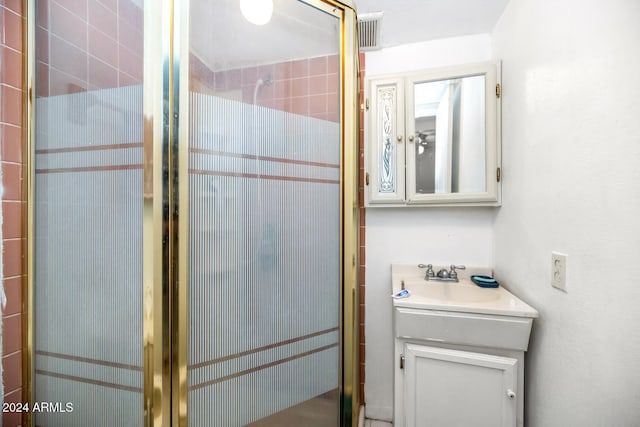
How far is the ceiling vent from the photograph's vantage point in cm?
127

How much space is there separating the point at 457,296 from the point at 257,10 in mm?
1445

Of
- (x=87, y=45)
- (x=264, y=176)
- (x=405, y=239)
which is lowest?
(x=405, y=239)

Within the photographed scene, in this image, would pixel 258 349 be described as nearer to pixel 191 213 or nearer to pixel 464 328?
pixel 191 213

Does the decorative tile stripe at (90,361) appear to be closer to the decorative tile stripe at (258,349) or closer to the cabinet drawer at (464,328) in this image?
the decorative tile stripe at (258,349)

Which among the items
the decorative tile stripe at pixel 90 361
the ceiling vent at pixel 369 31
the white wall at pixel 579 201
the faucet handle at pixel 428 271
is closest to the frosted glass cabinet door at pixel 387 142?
the ceiling vent at pixel 369 31

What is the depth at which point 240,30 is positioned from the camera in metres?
0.81

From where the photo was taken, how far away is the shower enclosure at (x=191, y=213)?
73 centimetres

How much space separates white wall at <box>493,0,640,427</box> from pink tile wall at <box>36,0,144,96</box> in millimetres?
1302

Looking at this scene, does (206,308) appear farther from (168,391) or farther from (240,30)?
(240,30)

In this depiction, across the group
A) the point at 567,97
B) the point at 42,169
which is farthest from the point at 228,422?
the point at 567,97

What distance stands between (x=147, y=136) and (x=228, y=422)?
3.03 feet

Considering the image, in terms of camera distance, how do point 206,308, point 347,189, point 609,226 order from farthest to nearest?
point 347,189
point 206,308
point 609,226

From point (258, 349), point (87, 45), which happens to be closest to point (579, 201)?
point (258, 349)

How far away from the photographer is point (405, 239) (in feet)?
4.82
